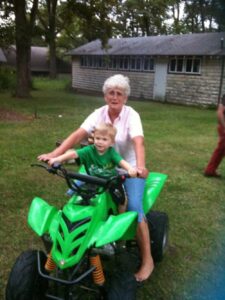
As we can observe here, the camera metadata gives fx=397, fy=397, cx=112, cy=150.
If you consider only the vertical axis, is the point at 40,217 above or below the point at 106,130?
below

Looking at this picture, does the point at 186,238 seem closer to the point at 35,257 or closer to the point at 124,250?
the point at 124,250

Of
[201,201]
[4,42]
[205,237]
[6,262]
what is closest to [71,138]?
[6,262]

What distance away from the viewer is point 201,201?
19.7 feet

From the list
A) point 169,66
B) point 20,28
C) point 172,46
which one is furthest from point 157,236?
point 172,46

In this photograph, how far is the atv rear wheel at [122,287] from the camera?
9.34 ft

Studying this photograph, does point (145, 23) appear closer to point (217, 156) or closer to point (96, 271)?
point (217, 156)

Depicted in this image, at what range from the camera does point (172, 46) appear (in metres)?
24.8

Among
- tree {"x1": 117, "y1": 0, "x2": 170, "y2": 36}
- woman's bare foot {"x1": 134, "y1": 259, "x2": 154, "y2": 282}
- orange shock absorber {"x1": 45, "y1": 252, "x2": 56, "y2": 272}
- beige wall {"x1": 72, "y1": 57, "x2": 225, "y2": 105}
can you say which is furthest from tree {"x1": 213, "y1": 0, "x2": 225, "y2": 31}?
orange shock absorber {"x1": 45, "y1": 252, "x2": 56, "y2": 272}

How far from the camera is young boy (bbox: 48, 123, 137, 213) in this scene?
128 inches

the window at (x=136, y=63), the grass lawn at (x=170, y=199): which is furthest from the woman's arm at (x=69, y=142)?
the window at (x=136, y=63)

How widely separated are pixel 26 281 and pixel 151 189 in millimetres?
1462

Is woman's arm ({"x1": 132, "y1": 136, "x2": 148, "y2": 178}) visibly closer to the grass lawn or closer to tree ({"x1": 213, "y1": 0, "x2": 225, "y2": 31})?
the grass lawn

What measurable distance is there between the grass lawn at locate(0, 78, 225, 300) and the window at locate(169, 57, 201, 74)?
10.8 m

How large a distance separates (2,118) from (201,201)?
9770 mm
